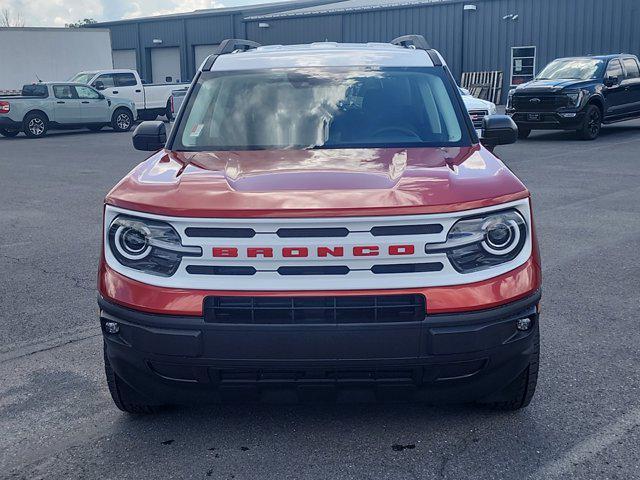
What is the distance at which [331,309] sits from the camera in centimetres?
312

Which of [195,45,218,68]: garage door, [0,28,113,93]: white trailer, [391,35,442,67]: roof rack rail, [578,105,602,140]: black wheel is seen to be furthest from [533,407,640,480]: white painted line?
[195,45,218,68]: garage door

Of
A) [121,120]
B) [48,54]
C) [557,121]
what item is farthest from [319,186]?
[48,54]

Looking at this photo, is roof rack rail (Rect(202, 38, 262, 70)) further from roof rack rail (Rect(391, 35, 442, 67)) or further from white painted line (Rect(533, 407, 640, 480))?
white painted line (Rect(533, 407, 640, 480))

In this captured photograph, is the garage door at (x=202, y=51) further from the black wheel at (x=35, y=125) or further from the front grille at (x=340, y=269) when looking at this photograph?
the front grille at (x=340, y=269)

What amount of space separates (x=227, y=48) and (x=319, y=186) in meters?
2.51

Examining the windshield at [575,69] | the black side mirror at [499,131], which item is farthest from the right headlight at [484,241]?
the windshield at [575,69]

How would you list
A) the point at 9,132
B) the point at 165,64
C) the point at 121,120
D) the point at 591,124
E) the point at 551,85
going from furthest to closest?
1. the point at 165,64
2. the point at 121,120
3. the point at 9,132
4. the point at 591,124
5. the point at 551,85

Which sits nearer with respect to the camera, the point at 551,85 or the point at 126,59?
the point at 551,85

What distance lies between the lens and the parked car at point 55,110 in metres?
23.0

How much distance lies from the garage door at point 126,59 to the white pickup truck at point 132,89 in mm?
21899

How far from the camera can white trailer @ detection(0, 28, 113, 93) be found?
88.2 feet

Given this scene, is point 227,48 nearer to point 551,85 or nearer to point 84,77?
point 551,85

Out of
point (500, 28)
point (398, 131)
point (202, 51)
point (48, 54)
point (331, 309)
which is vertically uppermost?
point (500, 28)

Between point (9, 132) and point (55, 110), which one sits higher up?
point (55, 110)
